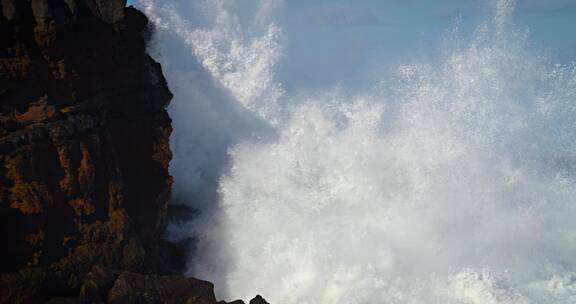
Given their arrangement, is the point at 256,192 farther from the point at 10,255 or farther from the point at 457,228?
the point at 10,255

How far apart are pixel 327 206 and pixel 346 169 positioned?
1.63 meters

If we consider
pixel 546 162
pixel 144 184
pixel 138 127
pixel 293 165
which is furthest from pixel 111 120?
pixel 546 162

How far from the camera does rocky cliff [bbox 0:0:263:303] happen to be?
29.1ft

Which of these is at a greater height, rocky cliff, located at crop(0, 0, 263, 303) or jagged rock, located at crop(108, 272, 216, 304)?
rocky cliff, located at crop(0, 0, 263, 303)

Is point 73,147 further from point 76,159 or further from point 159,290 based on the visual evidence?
point 159,290

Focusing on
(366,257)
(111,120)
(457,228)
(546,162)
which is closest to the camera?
(111,120)

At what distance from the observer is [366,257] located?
1355 centimetres

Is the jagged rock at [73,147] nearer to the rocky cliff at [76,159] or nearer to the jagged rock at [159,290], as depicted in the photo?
the rocky cliff at [76,159]

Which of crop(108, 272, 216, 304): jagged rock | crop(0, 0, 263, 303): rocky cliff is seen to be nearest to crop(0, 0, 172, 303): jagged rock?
crop(0, 0, 263, 303): rocky cliff

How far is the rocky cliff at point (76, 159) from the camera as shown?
886 centimetres

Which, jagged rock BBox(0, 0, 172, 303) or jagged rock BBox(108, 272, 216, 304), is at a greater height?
jagged rock BBox(0, 0, 172, 303)

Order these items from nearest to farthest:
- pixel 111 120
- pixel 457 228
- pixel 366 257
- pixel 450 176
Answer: pixel 111 120 → pixel 366 257 → pixel 457 228 → pixel 450 176

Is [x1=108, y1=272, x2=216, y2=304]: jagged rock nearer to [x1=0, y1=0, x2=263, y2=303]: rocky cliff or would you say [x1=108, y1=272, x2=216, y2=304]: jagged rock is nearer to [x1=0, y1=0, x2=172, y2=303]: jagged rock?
[x1=0, y1=0, x2=263, y2=303]: rocky cliff

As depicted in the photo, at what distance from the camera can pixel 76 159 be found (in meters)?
9.62
